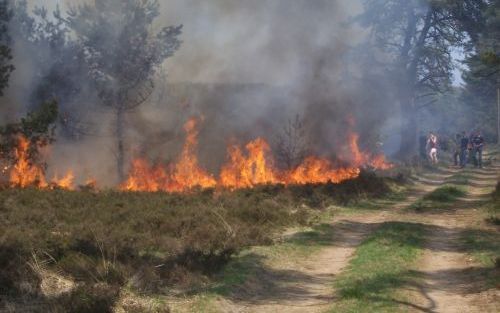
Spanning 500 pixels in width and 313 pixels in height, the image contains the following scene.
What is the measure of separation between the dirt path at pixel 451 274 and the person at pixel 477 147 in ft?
54.3

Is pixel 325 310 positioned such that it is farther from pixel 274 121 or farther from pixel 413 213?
pixel 274 121

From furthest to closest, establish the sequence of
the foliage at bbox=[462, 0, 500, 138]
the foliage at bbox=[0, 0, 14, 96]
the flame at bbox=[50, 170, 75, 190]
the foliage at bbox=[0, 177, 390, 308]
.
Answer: the foliage at bbox=[462, 0, 500, 138], the flame at bbox=[50, 170, 75, 190], the foliage at bbox=[0, 0, 14, 96], the foliage at bbox=[0, 177, 390, 308]

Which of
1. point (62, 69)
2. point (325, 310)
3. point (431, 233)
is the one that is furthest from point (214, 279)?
point (62, 69)

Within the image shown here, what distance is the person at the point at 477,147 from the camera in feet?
112

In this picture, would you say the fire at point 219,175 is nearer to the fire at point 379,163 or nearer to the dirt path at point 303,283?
the fire at point 379,163

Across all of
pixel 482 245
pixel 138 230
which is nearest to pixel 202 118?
pixel 138 230

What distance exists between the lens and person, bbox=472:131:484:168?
34.0 metres

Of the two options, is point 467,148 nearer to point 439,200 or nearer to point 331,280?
point 439,200

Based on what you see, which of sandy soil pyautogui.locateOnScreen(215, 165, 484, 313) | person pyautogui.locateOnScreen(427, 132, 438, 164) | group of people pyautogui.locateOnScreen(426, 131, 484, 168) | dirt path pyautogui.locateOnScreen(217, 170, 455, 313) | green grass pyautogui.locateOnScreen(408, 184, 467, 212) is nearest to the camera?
sandy soil pyautogui.locateOnScreen(215, 165, 484, 313)

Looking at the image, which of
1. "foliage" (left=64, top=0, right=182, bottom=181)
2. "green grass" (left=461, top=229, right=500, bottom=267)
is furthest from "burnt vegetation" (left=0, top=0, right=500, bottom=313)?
"green grass" (left=461, top=229, right=500, bottom=267)

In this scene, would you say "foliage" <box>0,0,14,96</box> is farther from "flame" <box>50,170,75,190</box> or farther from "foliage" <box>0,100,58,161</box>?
"flame" <box>50,170,75,190</box>

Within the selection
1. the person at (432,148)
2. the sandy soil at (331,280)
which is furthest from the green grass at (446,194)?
the person at (432,148)

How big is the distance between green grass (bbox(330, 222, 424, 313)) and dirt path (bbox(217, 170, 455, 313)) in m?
0.29

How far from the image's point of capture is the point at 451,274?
11414mm
